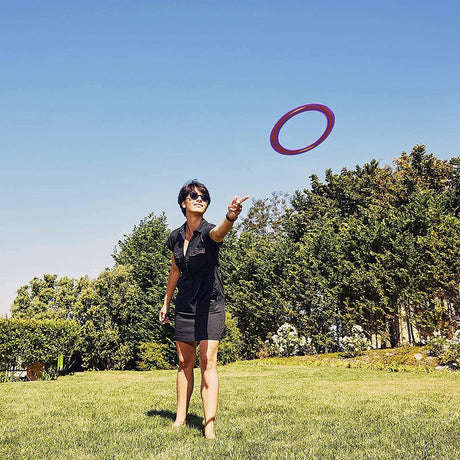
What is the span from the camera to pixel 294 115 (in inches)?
217

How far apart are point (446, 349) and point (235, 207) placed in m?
10.8

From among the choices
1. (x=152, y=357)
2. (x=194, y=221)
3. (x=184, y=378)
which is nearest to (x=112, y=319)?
(x=152, y=357)

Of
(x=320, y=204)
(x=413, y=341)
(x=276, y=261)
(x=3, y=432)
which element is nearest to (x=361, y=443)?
(x=3, y=432)

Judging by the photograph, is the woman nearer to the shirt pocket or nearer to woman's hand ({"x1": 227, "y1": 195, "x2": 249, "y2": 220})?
the shirt pocket

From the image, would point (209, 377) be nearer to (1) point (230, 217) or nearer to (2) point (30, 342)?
(1) point (230, 217)

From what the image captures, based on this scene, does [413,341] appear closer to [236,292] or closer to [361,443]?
[236,292]

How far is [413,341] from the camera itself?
14398 mm

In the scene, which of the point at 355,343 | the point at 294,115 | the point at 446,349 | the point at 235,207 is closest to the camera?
the point at 235,207

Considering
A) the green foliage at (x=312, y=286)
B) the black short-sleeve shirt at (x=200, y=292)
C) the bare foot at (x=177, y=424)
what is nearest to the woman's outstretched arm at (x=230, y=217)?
the black short-sleeve shirt at (x=200, y=292)

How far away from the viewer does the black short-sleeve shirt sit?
4.07 metres

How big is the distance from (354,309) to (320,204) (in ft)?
43.8

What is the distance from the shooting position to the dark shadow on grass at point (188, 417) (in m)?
4.26

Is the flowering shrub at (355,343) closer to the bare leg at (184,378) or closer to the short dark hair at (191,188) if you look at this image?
A: the bare leg at (184,378)

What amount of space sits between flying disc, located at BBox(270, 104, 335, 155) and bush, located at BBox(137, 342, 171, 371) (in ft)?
44.3
